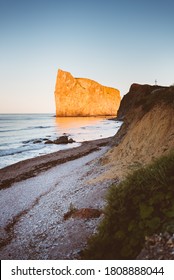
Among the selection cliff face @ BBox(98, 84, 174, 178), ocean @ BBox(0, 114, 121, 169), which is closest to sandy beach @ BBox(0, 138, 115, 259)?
cliff face @ BBox(98, 84, 174, 178)

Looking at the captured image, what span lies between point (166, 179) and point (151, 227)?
1111 mm

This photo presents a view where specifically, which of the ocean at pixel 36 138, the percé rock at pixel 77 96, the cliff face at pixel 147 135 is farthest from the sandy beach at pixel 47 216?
the percé rock at pixel 77 96

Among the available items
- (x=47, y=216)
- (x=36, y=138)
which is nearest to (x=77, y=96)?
(x=36, y=138)

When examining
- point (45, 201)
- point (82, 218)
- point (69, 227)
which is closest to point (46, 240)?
point (69, 227)

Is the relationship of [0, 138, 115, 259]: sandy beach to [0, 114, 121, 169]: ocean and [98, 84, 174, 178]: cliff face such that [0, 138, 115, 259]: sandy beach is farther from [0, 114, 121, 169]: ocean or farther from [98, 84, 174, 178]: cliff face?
[0, 114, 121, 169]: ocean

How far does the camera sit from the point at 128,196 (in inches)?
181

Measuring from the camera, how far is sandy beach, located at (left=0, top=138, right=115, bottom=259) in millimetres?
5939

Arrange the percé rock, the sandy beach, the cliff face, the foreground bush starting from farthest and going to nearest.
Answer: the percé rock, the cliff face, the sandy beach, the foreground bush

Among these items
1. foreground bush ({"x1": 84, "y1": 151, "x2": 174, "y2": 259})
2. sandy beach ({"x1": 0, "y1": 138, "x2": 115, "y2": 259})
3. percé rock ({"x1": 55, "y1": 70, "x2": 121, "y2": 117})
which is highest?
percé rock ({"x1": 55, "y1": 70, "x2": 121, "y2": 117})

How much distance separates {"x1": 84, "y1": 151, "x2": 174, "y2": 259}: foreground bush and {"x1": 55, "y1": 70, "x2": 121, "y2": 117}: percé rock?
147 metres

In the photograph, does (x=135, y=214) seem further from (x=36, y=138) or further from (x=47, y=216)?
(x=36, y=138)

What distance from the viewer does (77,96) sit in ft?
496

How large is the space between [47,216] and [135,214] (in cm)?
463

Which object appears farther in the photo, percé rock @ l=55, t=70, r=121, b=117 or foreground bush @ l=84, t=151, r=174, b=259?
percé rock @ l=55, t=70, r=121, b=117
